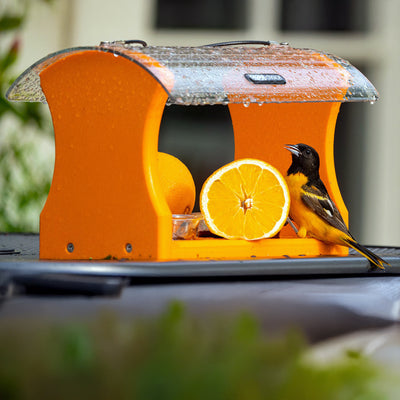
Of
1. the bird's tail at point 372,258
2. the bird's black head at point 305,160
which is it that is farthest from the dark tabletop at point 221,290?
the bird's black head at point 305,160

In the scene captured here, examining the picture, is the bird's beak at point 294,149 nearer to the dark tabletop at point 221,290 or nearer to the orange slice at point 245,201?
the orange slice at point 245,201

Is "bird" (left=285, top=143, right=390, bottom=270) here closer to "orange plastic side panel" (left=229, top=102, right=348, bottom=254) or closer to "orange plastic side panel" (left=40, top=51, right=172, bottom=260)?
"orange plastic side panel" (left=229, top=102, right=348, bottom=254)

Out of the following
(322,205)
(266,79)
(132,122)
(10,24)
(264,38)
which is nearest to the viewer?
(132,122)

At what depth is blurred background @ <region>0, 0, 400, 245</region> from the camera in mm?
5145

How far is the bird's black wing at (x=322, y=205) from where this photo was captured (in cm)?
226

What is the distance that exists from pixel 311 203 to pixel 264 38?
3.14 meters

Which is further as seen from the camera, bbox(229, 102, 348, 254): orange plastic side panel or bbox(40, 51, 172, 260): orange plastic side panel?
bbox(229, 102, 348, 254): orange plastic side panel

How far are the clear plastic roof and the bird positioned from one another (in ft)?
0.56

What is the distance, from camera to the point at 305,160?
90.8 inches

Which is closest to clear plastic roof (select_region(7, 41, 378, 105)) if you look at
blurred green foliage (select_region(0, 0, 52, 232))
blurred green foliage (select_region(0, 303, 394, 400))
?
blurred green foliage (select_region(0, 303, 394, 400))

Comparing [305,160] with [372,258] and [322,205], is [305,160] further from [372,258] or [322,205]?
[372,258]

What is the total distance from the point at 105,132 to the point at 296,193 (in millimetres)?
538

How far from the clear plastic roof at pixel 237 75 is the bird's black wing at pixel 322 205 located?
24 centimetres

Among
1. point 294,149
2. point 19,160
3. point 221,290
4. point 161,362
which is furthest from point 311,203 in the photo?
point 19,160
